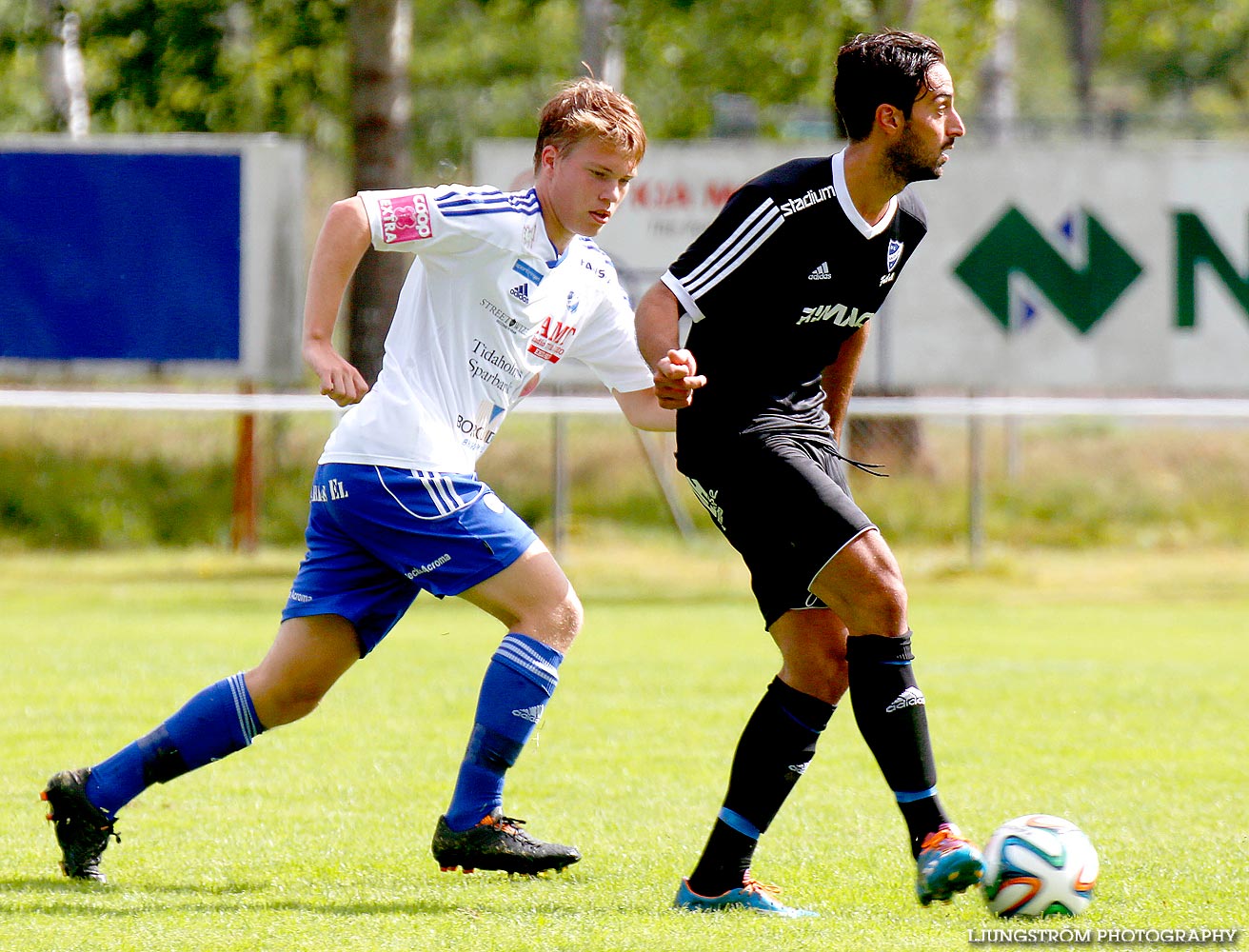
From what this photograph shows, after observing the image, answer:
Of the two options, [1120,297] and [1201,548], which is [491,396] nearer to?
[1120,297]

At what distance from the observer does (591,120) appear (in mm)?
4250

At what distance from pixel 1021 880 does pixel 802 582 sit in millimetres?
862

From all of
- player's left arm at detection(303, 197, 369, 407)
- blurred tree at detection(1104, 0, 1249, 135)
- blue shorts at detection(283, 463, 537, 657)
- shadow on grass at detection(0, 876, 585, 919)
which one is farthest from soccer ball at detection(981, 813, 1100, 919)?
blurred tree at detection(1104, 0, 1249, 135)

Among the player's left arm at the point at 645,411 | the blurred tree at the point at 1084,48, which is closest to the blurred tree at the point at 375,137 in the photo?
the player's left arm at the point at 645,411

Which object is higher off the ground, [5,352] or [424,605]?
[5,352]

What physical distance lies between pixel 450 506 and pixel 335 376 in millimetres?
484

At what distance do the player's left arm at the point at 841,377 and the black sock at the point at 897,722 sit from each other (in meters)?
0.66

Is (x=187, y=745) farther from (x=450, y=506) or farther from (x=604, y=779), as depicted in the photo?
(x=604, y=779)

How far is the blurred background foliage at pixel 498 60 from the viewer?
1533 centimetres

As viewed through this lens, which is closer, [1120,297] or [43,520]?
[1120,297]

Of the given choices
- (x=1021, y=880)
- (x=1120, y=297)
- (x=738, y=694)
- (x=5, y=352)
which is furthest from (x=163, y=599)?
(x=1021, y=880)

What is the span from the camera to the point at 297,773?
6.01m

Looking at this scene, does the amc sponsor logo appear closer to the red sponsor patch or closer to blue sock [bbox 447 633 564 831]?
the red sponsor patch

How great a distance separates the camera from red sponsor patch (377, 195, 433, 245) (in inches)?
166
